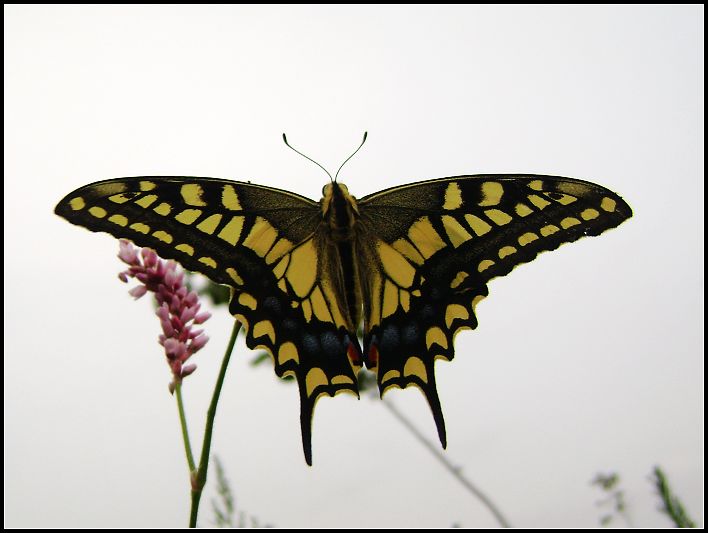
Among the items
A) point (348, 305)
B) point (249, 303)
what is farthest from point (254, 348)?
point (348, 305)

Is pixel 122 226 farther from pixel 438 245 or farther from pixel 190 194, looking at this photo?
pixel 438 245

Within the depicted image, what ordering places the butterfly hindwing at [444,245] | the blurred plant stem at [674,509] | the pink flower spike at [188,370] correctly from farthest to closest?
the blurred plant stem at [674,509] < the butterfly hindwing at [444,245] < the pink flower spike at [188,370]

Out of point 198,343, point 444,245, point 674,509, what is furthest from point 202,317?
point 674,509

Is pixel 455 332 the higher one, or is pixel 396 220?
pixel 396 220

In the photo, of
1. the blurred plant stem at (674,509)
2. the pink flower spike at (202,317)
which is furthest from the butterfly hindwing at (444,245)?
the blurred plant stem at (674,509)

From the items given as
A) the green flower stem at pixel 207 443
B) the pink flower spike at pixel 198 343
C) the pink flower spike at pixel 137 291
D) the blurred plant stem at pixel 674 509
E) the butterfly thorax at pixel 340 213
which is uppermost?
the butterfly thorax at pixel 340 213

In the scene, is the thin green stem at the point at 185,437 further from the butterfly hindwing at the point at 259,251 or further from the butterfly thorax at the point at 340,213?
the butterfly thorax at the point at 340,213

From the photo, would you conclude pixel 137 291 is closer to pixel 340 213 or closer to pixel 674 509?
pixel 340 213

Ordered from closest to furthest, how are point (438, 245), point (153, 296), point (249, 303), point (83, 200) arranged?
point (83, 200), point (153, 296), point (249, 303), point (438, 245)
